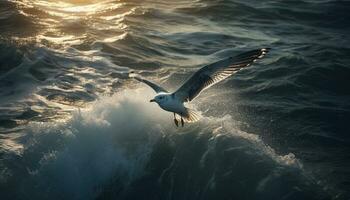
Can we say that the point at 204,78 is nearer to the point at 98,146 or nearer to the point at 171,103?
the point at 171,103

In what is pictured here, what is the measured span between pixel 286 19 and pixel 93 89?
28.7 ft

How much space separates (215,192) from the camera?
927 centimetres

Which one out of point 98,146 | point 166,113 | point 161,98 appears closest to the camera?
point 161,98

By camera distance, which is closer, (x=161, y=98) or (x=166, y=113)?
(x=161, y=98)

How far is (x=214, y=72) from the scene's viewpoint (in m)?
9.84

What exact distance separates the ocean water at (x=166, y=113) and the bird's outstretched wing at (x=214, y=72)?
3.30 ft

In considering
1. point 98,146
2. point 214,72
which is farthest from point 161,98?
point 98,146

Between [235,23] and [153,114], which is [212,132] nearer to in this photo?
[153,114]

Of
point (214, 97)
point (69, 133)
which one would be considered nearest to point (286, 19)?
point (214, 97)

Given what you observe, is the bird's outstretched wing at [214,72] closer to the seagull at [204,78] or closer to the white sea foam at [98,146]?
the seagull at [204,78]

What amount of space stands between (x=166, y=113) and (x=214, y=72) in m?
2.33

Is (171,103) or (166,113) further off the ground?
(171,103)

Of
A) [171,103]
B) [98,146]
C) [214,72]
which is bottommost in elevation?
[98,146]

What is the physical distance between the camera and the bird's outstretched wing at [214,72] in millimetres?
9664
